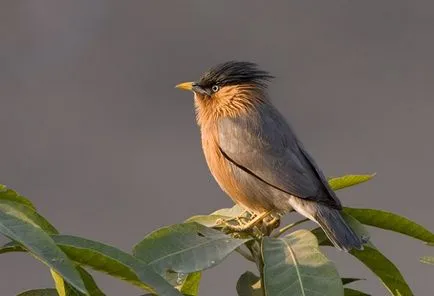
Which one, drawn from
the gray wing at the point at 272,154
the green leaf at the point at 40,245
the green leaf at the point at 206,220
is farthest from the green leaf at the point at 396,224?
the gray wing at the point at 272,154

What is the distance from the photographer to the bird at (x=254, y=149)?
2.71m

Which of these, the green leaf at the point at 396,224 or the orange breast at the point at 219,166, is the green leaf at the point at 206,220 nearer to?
the green leaf at the point at 396,224

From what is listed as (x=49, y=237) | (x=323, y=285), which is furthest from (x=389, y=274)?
(x=49, y=237)

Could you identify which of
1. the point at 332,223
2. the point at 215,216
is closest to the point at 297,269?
the point at 215,216

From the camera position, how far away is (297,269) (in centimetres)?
124

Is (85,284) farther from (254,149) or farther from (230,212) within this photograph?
(254,149)

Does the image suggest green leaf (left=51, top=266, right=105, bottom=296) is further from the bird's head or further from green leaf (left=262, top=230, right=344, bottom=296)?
the bird's head

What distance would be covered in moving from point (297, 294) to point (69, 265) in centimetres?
36

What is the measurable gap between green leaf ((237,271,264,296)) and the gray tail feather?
0.71ft

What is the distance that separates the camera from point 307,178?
274cm

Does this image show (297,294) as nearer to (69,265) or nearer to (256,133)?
(69,265)

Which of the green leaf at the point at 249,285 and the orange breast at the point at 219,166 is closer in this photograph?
the green leaf at the point at 249,285

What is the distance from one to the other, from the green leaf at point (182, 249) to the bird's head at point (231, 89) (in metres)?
1.86

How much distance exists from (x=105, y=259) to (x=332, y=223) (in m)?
1.18
